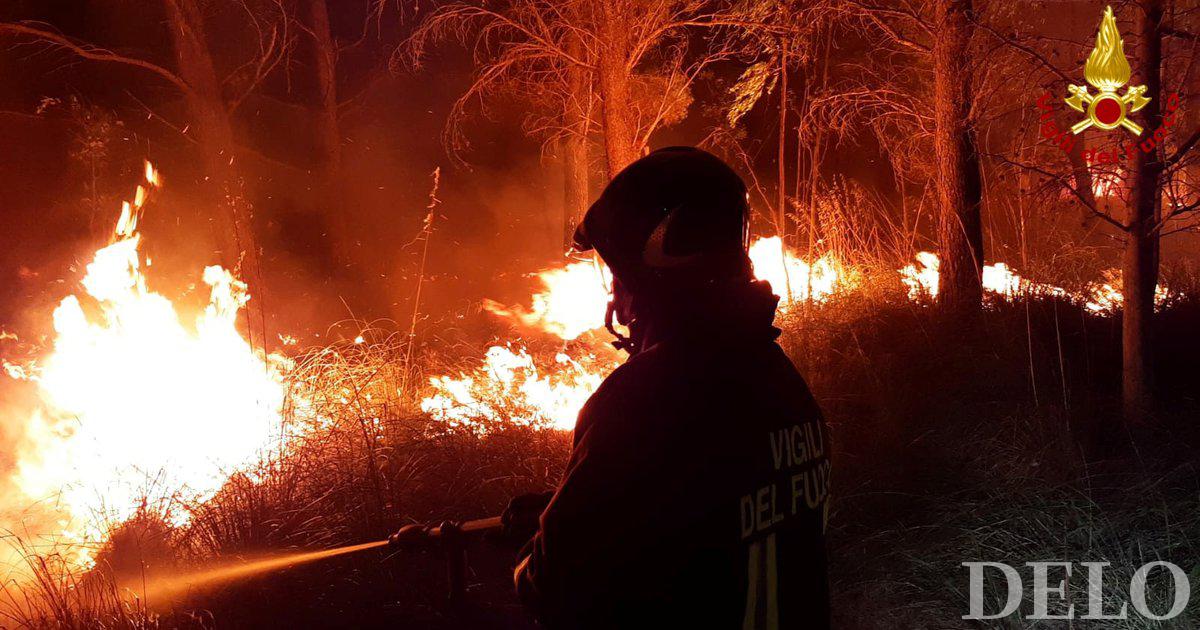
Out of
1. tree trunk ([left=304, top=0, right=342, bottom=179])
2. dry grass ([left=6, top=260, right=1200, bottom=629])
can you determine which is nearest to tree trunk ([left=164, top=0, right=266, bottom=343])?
tree trunk ([left=304, top=0, right=342, bottom=179])

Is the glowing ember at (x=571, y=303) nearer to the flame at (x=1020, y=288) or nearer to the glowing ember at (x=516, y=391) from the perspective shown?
the glowing ember at (x=516, y=391)

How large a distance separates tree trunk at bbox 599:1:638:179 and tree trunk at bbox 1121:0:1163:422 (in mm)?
4827

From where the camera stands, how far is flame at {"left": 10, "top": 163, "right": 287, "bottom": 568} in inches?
214

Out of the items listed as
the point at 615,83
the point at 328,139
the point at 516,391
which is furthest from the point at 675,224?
the point at 328,139

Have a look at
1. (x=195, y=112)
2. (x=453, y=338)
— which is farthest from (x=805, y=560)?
(x=195, y=112)

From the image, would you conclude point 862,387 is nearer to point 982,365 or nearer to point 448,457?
point 982,365

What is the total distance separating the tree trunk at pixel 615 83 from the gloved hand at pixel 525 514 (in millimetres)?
6867

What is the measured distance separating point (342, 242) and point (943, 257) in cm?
1177

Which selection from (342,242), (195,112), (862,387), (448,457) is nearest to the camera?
(448,457)

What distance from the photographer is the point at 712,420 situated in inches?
66.2

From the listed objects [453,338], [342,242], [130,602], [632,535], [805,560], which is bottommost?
[130,602]

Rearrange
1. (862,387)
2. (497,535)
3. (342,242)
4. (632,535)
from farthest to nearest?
(342,242) < (862,387) < (497,535) < (632,535)

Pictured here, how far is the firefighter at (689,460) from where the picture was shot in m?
1.65

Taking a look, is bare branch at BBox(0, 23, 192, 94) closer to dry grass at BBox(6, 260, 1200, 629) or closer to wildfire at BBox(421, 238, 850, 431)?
wildfire at BBox(421, 238, 850, 431)
